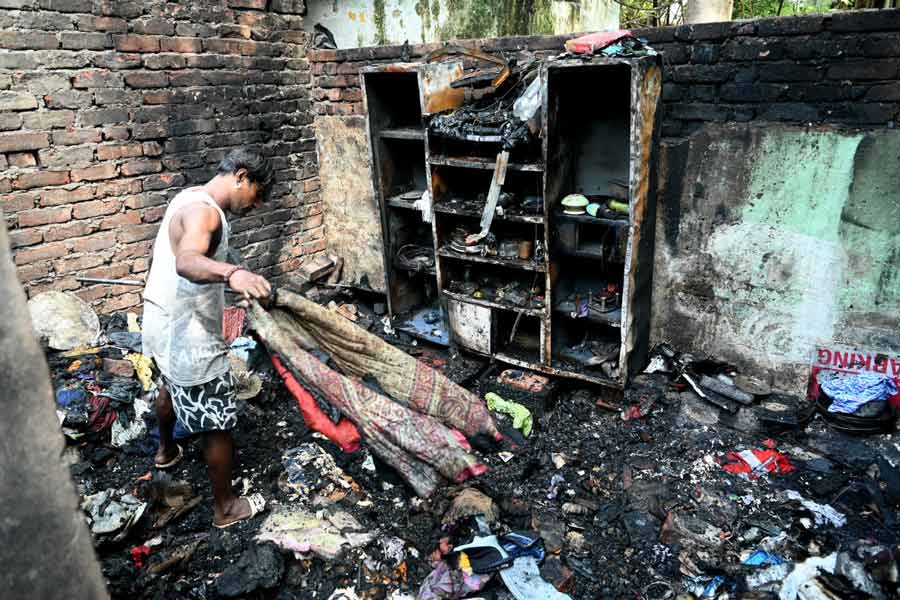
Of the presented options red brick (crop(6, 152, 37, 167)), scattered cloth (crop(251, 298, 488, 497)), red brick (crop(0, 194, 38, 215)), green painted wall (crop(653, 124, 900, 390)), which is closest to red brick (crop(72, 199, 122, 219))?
red brick (crop(0, 194, 38, 215))

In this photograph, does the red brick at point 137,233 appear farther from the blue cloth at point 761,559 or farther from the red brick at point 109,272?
the blue cloth at point 761,559

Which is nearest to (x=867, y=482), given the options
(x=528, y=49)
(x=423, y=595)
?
(x=423, y=595)

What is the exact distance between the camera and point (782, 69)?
360 cm

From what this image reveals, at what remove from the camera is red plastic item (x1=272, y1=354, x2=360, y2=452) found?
11.5ft

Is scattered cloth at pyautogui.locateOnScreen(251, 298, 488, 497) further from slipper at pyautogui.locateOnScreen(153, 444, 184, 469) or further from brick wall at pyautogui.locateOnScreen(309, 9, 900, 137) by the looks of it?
brick wall at pyautogui.locateOnScreen(309, 9, 900, 137)

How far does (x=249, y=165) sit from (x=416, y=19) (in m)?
3.81

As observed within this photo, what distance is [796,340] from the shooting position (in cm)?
406

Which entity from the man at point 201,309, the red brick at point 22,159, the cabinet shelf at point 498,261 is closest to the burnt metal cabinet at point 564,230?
the cabinet shelf at point 498,261

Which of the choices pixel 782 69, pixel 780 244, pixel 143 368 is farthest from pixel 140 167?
pixel 780 244

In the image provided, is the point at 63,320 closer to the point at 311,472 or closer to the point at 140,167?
the point at 140,167

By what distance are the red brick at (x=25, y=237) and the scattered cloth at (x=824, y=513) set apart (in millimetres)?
5289

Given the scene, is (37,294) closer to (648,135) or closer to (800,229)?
(648,135)

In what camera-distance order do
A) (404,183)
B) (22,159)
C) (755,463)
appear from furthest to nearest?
(404,183) < (22,159) < (755,463)

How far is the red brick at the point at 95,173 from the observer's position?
4.40 metres
